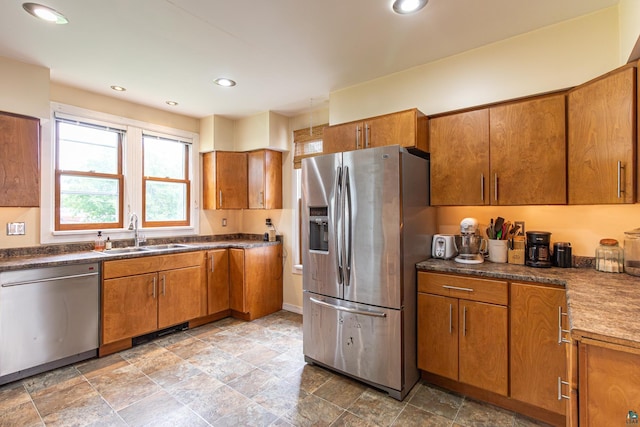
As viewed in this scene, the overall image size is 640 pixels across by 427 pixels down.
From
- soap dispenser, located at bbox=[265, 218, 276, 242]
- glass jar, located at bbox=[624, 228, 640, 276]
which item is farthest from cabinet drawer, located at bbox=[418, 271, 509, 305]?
soap dispenser, located at bbox=[265, 218, 276, 242]

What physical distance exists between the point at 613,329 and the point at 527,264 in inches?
50.0

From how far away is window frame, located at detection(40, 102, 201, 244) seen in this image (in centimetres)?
294

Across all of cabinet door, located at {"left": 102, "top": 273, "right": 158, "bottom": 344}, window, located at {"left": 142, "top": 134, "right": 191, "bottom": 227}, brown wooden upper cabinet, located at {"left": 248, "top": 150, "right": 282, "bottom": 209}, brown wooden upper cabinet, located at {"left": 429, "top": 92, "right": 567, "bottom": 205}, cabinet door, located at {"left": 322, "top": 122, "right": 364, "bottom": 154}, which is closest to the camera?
brown wooden upper cabinet, located at {"left": 429, "top": 92, "right": 567, "bottom": 205}

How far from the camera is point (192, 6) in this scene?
1.87 meters

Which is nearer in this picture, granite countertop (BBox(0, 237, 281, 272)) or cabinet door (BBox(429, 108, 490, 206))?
cabinet door (BBox(429, 108, 490, 206))

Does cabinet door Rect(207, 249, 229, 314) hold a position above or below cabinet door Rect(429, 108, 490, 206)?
below

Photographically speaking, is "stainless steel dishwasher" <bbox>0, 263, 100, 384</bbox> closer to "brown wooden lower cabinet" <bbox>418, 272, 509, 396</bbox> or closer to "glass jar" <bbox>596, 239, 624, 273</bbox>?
"brown wooden lower cabinet" <bbox>418, 272, 509, 396</bbox>

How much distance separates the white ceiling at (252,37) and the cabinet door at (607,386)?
1.93 metres

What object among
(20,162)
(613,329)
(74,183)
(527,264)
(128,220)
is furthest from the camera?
(128,220)

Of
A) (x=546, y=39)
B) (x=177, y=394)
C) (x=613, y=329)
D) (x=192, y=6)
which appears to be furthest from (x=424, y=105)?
(x=177, y=394)

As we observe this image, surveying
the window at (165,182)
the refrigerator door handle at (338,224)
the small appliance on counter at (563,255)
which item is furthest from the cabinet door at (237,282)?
the small appliance on counter at (563,255)

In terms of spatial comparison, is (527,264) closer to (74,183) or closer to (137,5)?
(137,5)

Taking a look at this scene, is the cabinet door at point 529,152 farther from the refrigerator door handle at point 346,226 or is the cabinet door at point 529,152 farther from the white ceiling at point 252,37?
the refrigerator door handle at point 346,226

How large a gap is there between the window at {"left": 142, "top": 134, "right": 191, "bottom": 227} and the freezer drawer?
2.34 metres
